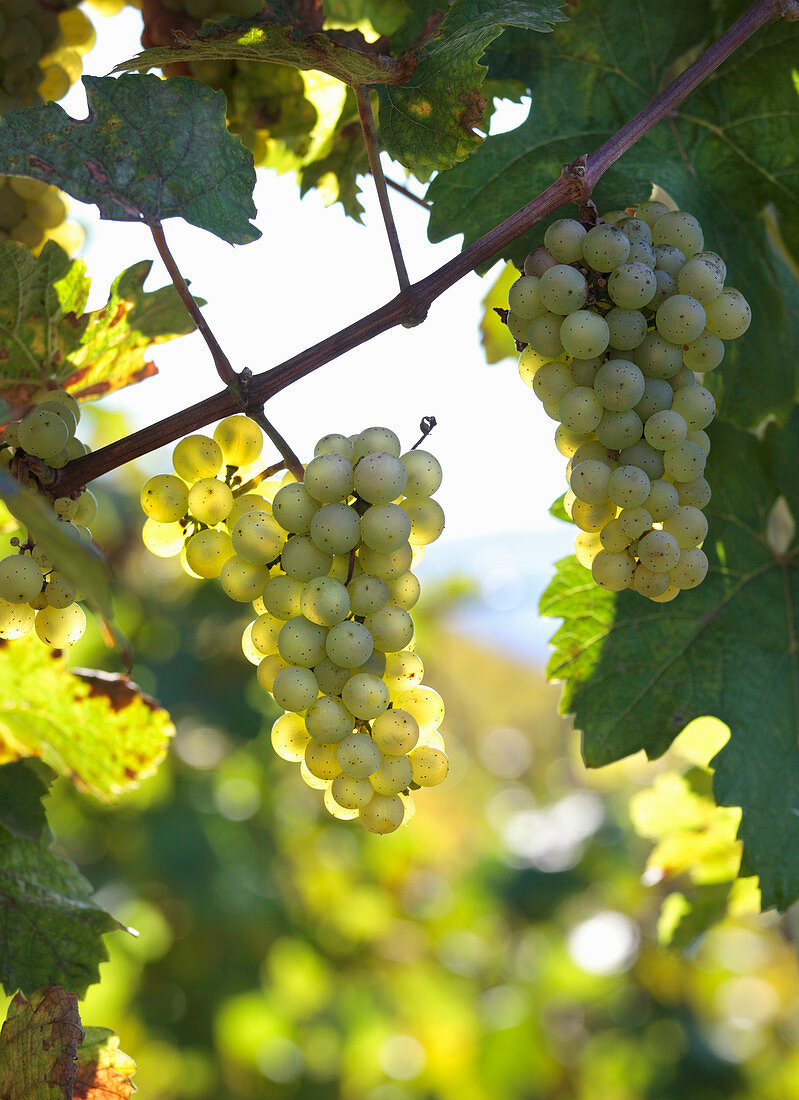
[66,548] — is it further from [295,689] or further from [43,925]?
[43,925]

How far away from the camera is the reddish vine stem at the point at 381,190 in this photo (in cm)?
53

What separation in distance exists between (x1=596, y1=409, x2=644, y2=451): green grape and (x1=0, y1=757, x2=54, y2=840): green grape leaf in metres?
0.46

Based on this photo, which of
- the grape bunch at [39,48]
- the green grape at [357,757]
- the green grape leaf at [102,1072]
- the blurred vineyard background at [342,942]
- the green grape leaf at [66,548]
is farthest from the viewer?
the blurred vineyard background at [342,942]

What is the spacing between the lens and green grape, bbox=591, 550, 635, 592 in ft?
1.77

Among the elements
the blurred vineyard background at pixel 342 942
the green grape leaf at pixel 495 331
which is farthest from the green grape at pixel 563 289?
the blurred vineyard background at pixel 342 942

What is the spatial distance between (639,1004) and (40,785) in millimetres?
2973

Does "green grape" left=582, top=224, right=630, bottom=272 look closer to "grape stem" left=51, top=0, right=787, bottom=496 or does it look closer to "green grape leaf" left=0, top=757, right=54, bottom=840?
"grape stem" left=51, top=0, right=787, bottom=496

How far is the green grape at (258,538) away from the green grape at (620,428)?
0.62 ft

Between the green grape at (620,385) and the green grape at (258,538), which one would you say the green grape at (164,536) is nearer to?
the green grape at (258,538)

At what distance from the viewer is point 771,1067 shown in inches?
119

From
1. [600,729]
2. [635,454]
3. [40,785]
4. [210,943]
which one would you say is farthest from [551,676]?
[210,943]

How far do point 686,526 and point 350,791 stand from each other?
236mm

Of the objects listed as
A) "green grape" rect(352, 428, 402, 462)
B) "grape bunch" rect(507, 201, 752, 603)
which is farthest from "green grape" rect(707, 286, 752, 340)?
"green grape" rect(352, 428, 402, 462)

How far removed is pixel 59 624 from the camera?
51cm
